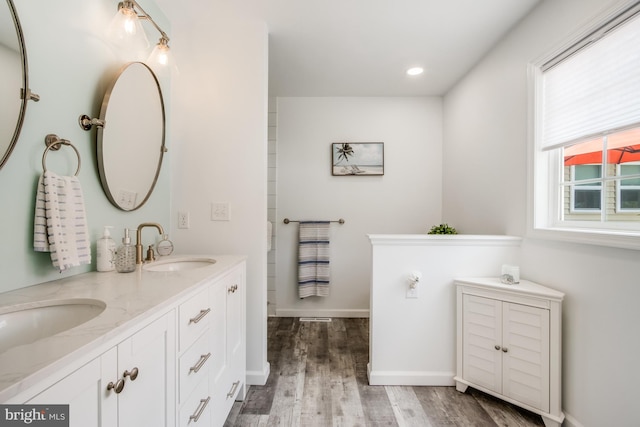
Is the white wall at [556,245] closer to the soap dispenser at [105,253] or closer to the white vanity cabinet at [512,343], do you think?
the white vanity cabinet at [512,343]

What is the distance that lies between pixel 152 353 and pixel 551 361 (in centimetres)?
186

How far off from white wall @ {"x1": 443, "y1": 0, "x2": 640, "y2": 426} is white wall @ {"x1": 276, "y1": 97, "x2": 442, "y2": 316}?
1.90ft

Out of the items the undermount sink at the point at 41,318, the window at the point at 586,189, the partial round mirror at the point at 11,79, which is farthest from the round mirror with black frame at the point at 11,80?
the window at the point at 586,189

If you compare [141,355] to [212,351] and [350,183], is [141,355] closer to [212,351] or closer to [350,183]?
[212,351]

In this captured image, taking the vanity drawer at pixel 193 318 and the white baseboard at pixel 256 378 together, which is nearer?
the vanity drawer at pixel 193 318

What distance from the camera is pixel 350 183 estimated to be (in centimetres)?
318

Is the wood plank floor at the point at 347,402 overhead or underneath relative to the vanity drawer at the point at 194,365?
underneath

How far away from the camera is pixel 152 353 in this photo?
2.67ft

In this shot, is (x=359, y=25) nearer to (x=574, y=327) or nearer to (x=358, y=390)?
(x=574, y=327)

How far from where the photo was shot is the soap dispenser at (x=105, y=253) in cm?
122

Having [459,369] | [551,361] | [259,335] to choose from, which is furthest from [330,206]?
[551,361]

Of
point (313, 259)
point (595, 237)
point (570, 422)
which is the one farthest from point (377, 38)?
point (570, 422)

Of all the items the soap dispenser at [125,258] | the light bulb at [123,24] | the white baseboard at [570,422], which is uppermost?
the light bulb at [123,24]

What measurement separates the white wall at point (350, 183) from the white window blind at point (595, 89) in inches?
59.9
